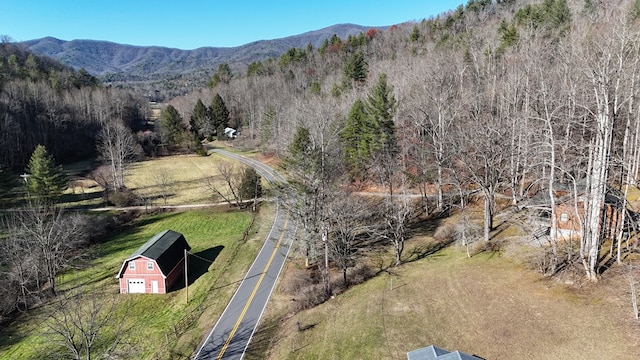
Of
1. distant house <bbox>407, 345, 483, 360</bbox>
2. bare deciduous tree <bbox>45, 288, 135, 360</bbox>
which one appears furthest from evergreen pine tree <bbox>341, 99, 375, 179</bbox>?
distant house <bbox>407, 345, 483, 360</bbox>

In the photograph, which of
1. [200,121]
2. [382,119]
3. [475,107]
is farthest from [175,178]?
[475,107]

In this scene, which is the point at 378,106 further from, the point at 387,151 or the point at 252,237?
the point at 252,237

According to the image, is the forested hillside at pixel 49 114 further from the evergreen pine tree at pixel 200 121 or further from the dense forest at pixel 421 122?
the evergreen pine tree at pixel 200 121

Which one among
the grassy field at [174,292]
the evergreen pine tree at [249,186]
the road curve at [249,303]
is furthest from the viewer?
the evergreen pine tree at [249,186]

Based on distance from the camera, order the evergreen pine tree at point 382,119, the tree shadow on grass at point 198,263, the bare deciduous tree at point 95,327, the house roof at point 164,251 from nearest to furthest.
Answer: the bare deciduous tree at point 95,327, the house roof at point 164,251, the tree shadow on grass at point 198,263, the evergreen pine tree at point 382,119

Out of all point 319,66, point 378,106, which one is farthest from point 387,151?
point 319,66

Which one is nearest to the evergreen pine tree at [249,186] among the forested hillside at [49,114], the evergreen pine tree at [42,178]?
the evergreen pine tree at [42,178]
